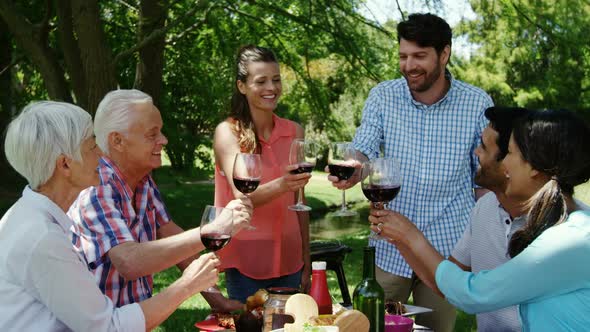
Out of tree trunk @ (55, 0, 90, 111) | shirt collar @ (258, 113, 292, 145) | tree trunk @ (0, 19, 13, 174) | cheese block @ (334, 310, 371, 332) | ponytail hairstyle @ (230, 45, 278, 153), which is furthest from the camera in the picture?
tree trunk @ (0, 19, 13, 174)

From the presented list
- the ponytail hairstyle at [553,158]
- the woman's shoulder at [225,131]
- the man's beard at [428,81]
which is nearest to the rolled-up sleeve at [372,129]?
the man's beard at [428,81]

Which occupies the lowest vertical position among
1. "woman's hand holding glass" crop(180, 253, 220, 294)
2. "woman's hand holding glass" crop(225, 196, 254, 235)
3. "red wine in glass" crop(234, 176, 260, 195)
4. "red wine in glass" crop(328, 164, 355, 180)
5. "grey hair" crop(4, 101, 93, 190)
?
"woman's hand holding glass" crop(180, 253, 220, 294)

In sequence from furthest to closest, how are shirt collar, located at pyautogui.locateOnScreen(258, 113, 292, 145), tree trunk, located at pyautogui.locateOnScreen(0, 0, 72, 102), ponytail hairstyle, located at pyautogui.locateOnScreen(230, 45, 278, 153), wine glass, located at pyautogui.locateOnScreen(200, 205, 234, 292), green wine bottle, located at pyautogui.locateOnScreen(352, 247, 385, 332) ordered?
1. tree trunk, located at pyautogui.locateOnScreen(0, 0, 72, 102)
2. shirt collar, located at pyautogui.locateOnScreen(258, 113, 292, 145)
3. ponytail hairstyle, located at pyautogui.locateOnScreen(230, 45, 278, 153)
4. green wine bottle, located at pyautogui.locateOnScreen(352, 247, 385, 332)
5. wine glass, located at pyautogui.locateOnScreen(200, 205, 234, 292)

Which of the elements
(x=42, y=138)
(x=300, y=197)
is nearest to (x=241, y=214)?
(x=42, y=138)

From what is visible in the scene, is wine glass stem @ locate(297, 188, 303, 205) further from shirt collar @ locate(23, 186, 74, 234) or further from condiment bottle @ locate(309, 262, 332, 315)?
shirt collar @ locate(23, 186, 74, 234)

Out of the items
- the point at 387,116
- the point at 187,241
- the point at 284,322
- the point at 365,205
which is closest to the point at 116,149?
the point at 187,241

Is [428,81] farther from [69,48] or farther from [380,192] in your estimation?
[69,48]

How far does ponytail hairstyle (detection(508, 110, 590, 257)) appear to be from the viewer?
2.54m

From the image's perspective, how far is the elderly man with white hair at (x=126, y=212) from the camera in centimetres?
300

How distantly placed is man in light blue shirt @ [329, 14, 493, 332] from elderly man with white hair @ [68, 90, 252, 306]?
1.18 m

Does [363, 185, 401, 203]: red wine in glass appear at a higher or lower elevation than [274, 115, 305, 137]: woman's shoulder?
lower

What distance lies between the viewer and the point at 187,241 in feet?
9.83

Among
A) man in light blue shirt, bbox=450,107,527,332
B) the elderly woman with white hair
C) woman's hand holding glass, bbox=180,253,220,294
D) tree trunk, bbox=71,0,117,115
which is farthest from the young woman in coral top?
tree trunk, bbox=71,0,117,115

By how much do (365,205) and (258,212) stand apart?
15.8 metres
